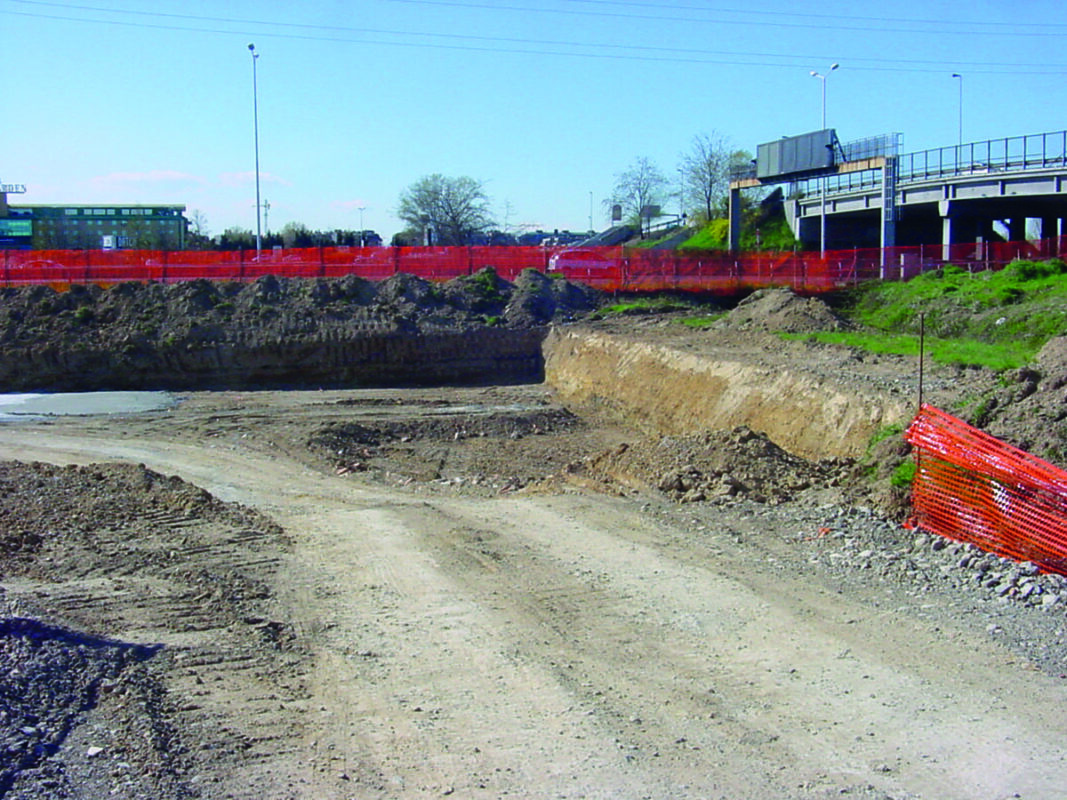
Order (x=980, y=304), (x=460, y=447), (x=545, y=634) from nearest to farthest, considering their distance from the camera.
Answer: (x=545, y=634) < (x=460, y=447) < (x=980, y=304)

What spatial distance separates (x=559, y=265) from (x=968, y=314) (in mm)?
17513

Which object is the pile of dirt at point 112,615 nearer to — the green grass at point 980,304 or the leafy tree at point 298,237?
the green grass at point 980,304

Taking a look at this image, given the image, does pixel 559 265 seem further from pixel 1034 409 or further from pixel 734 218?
pixel 1034 409

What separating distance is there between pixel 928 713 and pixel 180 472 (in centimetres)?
1566

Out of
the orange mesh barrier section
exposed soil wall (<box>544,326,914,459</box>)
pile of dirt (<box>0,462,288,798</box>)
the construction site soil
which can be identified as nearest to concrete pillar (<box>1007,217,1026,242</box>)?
exposed soil wall (<box>544,326,914,459</box>)

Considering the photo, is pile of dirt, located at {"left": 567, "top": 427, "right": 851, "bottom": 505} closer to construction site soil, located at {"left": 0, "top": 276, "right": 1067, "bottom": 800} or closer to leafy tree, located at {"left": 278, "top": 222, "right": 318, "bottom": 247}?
construction site soil, located at {"left": 0, "top": 276, "right": 1067, "bottom": 800}

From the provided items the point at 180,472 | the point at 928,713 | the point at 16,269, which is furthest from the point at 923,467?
the point at 16,269

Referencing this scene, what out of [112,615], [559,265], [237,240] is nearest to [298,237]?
[237,240]

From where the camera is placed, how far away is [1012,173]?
40469mm

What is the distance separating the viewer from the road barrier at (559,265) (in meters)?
40.5

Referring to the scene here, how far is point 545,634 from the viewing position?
29.1ft

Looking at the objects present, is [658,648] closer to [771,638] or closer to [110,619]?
[771,638]

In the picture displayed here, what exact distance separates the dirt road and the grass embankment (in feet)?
38.3

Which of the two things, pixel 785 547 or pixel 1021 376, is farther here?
pixel 1021 376
